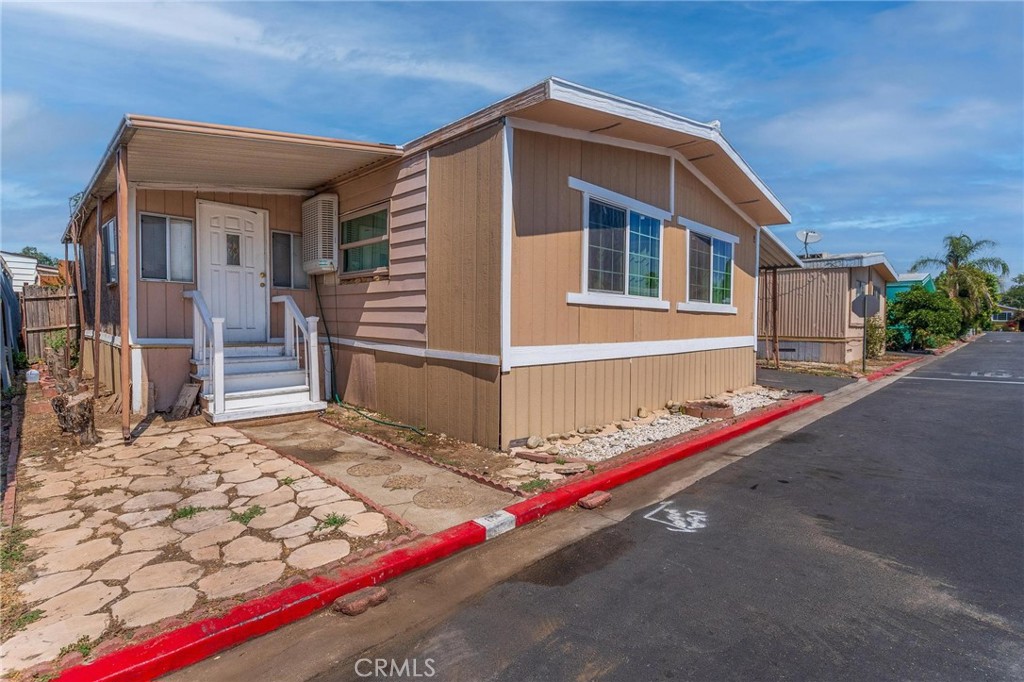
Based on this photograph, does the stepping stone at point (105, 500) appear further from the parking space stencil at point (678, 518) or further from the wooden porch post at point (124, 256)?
the parking space stencil at point (678, 518)

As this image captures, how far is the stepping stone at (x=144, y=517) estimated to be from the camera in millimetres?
3886

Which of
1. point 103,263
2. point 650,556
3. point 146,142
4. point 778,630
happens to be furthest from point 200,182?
point 778,630

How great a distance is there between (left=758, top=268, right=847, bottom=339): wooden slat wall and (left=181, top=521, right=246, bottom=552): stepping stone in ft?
52.6

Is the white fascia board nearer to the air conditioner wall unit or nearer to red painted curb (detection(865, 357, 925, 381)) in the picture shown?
the air conditioner wall unit

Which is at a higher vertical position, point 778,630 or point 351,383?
point 351,383

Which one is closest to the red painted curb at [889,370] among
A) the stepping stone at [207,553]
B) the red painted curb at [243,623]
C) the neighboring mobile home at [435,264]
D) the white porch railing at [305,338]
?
the neighboring mobile home at [435,264]

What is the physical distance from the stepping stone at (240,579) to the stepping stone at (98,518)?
1.38 meters

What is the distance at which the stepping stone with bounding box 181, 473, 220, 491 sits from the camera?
464cm

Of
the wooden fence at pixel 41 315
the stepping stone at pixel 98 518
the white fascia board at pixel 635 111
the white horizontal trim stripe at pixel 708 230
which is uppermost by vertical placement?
the white fascia board at pixel 635 111

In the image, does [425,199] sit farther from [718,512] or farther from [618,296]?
[718,512]

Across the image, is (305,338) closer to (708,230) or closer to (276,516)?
(276,516)

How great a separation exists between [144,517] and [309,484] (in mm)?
1222

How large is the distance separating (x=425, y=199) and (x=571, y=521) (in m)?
4.31

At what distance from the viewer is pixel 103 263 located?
9.27 meters
